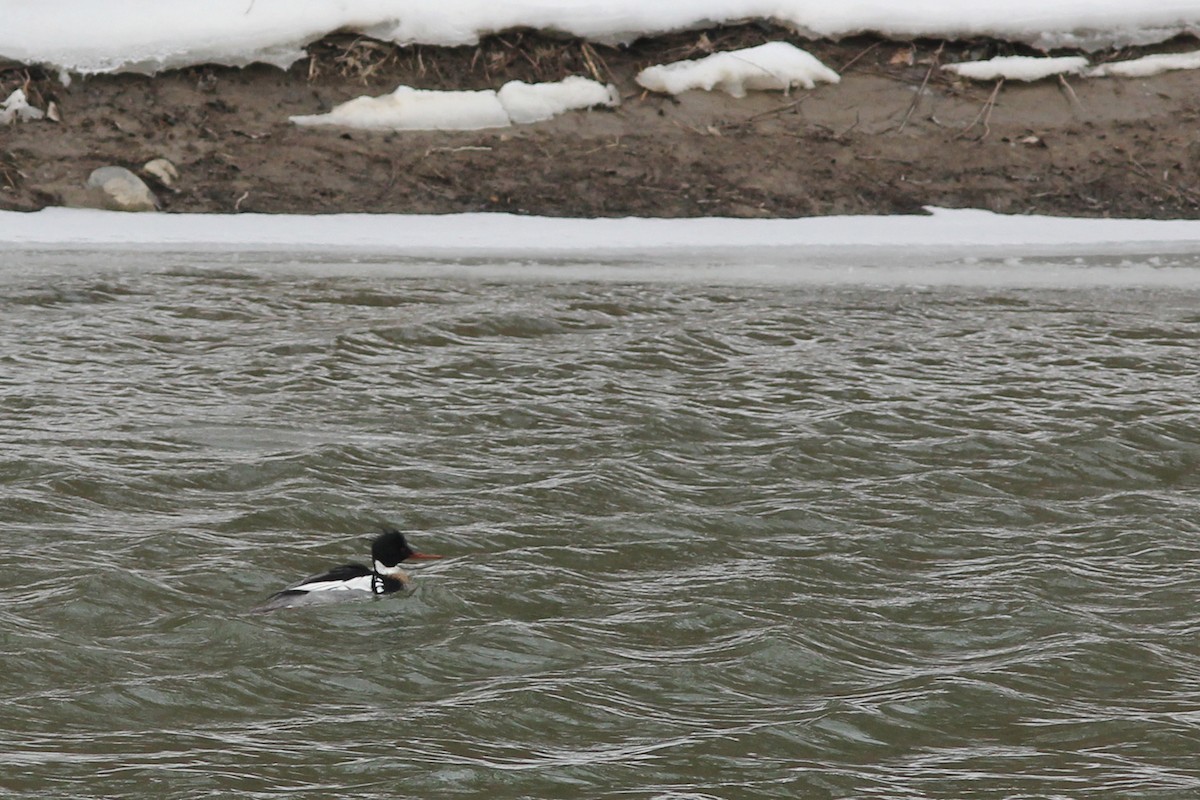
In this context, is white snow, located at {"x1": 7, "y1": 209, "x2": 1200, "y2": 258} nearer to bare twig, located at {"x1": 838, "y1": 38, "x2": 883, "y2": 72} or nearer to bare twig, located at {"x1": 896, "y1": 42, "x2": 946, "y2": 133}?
bare twig, located at {"x1": 896, "y1": 42, "x2": 946, "y2": 133}


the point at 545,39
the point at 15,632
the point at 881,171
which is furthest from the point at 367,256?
the point at 15,632

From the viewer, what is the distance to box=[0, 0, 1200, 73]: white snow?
52.9ft

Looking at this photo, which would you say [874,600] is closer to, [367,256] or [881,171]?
[367,256]

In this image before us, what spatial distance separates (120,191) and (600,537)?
926 centimetres

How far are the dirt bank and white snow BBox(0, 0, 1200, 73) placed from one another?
0.61 feet

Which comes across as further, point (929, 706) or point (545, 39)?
point (545, 39)

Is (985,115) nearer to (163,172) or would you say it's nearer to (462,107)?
(462,107)

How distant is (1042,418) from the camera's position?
32.5ft

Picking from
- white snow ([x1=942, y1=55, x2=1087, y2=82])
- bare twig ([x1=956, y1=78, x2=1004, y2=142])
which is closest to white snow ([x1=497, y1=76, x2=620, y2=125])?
bare twig ([x1=956, y1=78, x2=1004, y2=142])

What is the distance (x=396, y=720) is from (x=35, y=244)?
10.0 meters

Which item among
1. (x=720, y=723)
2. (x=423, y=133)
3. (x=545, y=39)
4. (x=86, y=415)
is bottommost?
(x=720, y=723)

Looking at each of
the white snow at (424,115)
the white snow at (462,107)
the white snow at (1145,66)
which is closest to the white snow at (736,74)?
the white snow at (462,107)

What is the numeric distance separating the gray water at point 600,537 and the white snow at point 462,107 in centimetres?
325

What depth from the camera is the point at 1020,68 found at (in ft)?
54.2
